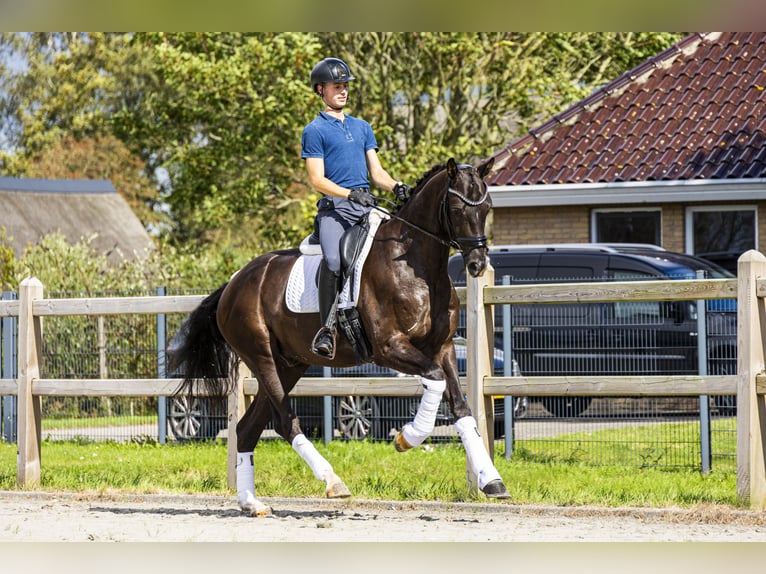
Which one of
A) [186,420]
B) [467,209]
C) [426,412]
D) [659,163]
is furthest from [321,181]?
[659,163]

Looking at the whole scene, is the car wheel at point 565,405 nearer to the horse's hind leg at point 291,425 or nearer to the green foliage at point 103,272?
the horse's hind leg at point 291,425

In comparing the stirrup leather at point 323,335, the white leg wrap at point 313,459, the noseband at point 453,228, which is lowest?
the white leg wrap at point 313,459

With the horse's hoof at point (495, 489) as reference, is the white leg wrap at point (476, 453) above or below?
above

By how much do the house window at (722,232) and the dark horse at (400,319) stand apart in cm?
1243

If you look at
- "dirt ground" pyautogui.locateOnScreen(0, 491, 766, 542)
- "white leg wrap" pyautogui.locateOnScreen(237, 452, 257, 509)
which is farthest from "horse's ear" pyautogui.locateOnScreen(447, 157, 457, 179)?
"white leg wrap" pyautogui.locateOnScreen(237, 452, 257, 509)

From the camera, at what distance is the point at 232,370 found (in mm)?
10789

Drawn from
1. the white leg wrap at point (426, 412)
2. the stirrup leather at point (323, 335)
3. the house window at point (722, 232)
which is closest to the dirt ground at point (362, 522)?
the white leg wrap at point (426, 412)

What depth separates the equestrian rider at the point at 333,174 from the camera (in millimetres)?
9141

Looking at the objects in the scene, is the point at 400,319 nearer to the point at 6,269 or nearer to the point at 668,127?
the point at 668,127

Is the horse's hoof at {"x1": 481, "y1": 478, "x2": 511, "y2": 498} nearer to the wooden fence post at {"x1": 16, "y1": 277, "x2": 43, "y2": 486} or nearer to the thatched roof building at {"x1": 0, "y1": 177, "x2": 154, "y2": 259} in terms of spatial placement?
the wooden fence post at {"x1": 16, "y1": 277, "x2": 43, "y2": 486}

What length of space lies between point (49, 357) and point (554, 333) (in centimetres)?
711

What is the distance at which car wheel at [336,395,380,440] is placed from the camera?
14.9 metres
